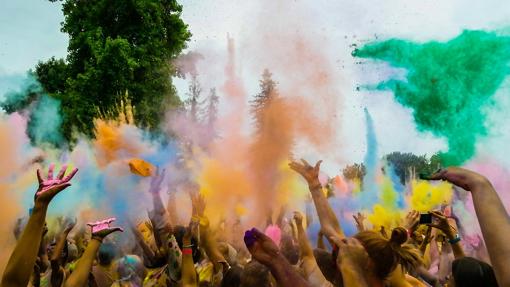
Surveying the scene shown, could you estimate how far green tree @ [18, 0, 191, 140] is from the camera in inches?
814

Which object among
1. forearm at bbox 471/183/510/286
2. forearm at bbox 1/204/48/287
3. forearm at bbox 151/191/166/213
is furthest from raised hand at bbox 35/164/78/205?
Result: forearm at bbox 151/191/166/213

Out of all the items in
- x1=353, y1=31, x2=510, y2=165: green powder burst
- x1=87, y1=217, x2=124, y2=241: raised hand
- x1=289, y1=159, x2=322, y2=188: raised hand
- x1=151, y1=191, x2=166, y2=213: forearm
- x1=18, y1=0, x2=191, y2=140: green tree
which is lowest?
x1=87, y1=217, x2=124, y2=241: raised hand

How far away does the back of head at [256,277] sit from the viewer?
141 inches

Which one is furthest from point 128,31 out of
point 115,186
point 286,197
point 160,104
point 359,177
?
point 115,186

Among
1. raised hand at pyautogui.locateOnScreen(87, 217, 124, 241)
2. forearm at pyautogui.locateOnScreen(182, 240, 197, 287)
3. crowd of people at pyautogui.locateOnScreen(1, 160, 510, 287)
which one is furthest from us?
forearm at pyautogui.locateOnScreen(182, 240, 197, 287)

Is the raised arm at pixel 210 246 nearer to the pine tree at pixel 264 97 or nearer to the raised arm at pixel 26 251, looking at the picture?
the raised arm at pixel 26 251

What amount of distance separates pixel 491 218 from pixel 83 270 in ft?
8.30

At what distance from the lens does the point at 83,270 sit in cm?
376

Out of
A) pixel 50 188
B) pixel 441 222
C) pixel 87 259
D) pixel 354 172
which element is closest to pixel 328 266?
pixel 441 222

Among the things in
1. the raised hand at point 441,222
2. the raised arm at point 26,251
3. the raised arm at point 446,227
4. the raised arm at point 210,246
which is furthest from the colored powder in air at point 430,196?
the raised arm at point 26,251

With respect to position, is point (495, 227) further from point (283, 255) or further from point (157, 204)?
point (157, 204)

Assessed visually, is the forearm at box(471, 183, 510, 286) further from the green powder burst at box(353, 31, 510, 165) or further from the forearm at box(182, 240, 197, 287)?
the green powder burst at box(353, 31, 510, 165)

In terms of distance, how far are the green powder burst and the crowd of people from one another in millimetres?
4430

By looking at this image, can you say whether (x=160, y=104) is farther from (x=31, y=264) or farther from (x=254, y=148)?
(x=31, y=264)
